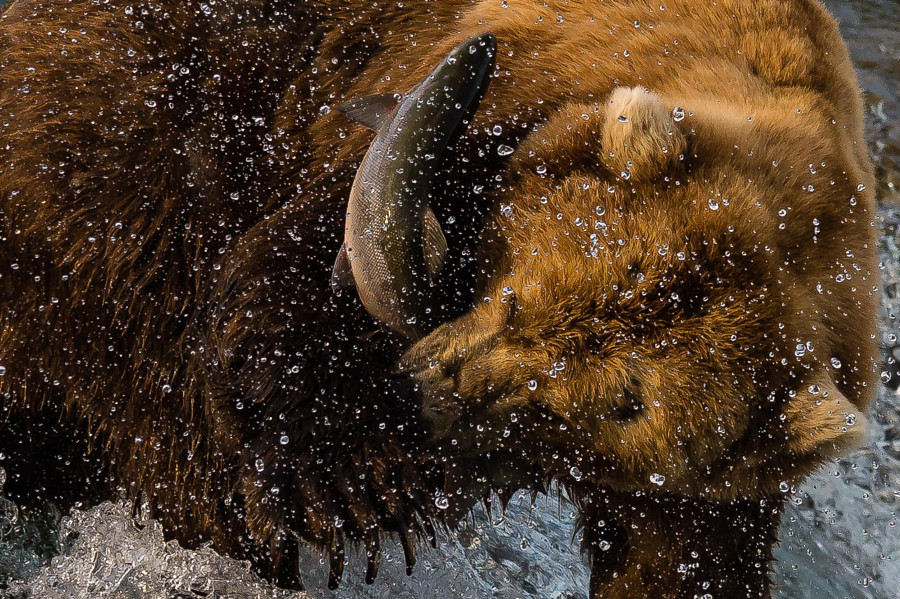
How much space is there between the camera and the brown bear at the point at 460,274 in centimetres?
251

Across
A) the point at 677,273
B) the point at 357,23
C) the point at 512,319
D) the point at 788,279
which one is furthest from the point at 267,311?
the point at 788,279

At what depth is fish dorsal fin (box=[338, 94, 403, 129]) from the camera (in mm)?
2615

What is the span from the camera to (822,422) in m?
2.43

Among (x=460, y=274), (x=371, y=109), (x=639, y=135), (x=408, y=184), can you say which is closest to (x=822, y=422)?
(x=639, y=135)

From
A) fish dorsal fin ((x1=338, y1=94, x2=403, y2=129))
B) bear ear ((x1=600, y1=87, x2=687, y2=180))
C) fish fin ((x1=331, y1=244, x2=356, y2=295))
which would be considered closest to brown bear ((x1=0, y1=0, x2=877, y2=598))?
bear ear ((x1=600, y1=87, x2=687, y2=180))

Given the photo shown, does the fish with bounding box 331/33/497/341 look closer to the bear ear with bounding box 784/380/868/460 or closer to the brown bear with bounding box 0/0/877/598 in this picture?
the brown bear with bounding box 0/0/877/598

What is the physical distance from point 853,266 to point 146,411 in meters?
2.22

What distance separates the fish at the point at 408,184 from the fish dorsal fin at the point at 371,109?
0.11 feet

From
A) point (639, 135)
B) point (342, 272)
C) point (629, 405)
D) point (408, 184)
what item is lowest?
point (629, 405)

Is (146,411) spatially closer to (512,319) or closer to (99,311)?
(99,311)

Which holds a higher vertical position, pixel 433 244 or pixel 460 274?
pixel 433 244

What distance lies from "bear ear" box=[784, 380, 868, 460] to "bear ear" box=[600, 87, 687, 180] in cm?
73

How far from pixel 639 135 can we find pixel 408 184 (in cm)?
64

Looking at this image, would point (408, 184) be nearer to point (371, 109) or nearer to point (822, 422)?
point (371, 109)
